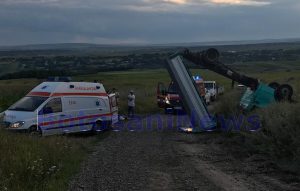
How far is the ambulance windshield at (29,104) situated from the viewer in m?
20.4

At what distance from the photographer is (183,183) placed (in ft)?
38.3

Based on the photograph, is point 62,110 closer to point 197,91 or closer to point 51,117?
point 51,117

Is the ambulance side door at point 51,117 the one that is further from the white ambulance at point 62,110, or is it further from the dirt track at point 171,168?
the dirt track at point 171,168

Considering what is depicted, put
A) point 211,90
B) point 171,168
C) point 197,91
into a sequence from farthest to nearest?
point 211,90
point 197,91
point 171,168

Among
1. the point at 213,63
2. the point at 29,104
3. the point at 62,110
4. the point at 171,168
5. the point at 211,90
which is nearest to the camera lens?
the point at 171,168

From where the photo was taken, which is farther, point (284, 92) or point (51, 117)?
point (284, 92)

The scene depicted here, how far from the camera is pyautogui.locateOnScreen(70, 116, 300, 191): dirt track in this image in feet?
37.4

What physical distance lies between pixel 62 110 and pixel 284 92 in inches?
358

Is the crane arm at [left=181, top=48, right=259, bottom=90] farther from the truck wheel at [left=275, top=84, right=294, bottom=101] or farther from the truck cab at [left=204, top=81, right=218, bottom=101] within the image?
the truck cab at [left=204, top=81, right=218, bottom=101]

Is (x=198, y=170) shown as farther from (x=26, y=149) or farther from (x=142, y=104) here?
(x=142, y=104)

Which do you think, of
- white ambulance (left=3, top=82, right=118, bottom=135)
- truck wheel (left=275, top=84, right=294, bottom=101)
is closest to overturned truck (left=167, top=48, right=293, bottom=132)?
truck wheel (left=275, top=84, right=294, bottom=101)

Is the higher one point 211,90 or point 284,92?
point 284,92

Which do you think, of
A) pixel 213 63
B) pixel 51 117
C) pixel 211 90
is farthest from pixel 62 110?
pixel 211 90

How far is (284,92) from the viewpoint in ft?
72.5
